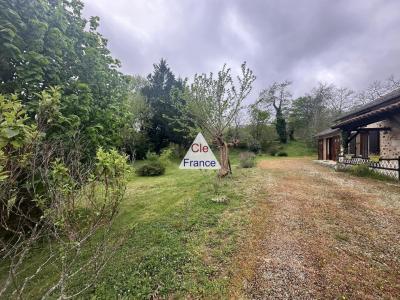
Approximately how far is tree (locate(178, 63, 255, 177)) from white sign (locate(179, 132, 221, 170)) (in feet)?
17.2

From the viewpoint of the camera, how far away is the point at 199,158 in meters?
5.32

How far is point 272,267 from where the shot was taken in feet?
10.6

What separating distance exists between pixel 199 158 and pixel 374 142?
1377 cm

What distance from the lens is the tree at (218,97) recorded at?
33.9ft

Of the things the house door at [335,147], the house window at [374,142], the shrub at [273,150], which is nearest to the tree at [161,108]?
the shrub at [273,150]

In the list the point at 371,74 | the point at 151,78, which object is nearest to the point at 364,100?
the point at 371,74

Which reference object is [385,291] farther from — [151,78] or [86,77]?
[151,78]

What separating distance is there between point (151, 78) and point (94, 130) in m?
25.0

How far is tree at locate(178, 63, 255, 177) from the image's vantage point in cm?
1032

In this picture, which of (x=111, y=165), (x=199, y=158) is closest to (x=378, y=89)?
(x=199, y=158)

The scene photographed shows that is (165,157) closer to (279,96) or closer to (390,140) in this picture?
(390,140)

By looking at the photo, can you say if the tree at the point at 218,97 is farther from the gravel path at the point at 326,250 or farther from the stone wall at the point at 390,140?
the stone wall at the point at 390,140

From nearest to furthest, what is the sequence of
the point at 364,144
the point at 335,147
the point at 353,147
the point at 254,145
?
the point at 364,144
the point at 353,147
the point at 335,147
the point at 254,145

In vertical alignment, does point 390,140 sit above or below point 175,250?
above
